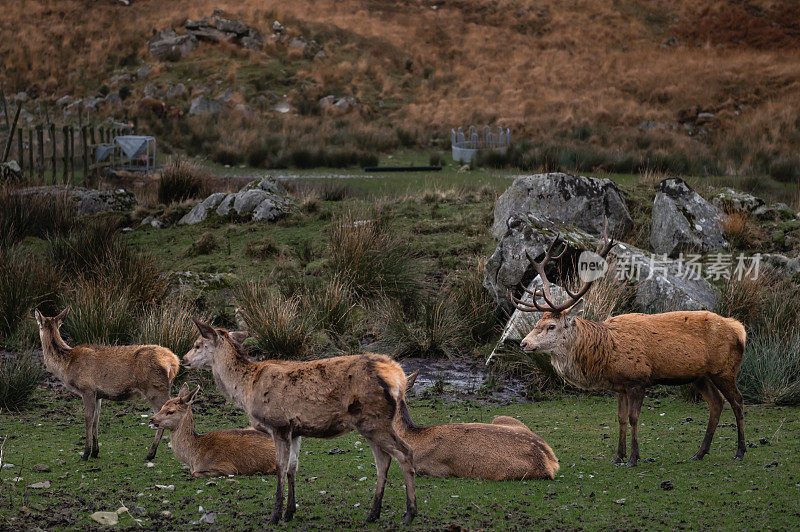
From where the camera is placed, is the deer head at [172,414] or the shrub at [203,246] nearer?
the deer head at [172,414]

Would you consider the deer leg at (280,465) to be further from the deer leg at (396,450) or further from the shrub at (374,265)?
the shrub at (374,265)

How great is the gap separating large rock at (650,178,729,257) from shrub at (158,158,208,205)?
11599mm

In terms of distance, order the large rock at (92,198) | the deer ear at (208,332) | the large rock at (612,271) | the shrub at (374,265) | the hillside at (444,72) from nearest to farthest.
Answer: the deer ear at (208,332) → the large rock at (612,271) → the shrub at (374,265) → the large rock at (92,198) → the hillside at (444,72)

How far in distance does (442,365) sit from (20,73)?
5048 centimetres

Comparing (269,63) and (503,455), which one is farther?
(269,63)

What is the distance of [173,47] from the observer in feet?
180

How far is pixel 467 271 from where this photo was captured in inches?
635

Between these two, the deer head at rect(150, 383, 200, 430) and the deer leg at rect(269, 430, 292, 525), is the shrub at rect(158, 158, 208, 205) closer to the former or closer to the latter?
the deer head at rect(150, 383, 200, 430)

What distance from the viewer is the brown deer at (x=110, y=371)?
8922mm

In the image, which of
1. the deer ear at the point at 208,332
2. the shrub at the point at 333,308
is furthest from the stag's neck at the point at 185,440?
the shrub at the point at 333,308

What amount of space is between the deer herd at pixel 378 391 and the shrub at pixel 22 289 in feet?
16.6

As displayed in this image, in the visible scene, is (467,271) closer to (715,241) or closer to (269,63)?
(715,241)

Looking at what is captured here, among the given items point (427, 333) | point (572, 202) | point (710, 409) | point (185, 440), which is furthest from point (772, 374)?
point (572, 202)

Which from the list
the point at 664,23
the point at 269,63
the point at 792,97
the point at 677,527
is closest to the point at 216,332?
the point at 677,527
